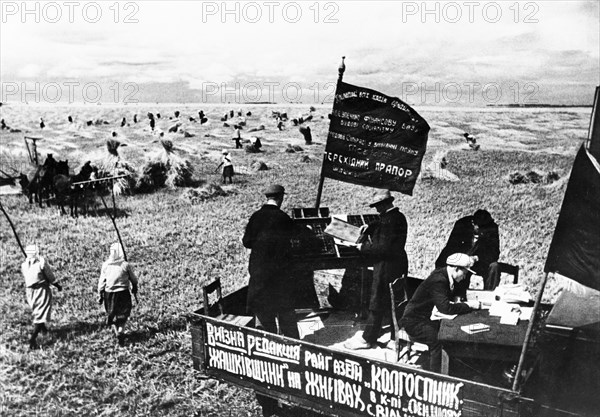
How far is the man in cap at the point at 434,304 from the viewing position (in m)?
4.69

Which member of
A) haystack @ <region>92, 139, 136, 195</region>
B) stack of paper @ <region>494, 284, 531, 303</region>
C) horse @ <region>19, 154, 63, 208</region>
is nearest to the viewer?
stack of paper @ <region>494, 284, 531, 303</region>

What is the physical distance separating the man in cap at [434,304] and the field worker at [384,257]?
630 mm

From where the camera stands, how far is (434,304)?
474 centimetres

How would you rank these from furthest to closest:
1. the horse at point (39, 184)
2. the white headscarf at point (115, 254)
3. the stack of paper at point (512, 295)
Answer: the horse at point (39, 184) → the white headscarf at point (115, 254) → the stack of paper at point (512, 295)

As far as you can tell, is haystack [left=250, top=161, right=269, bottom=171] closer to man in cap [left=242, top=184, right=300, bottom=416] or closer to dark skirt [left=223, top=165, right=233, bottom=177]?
dark skirt [left=223, top=165, right=233, bottom=177]

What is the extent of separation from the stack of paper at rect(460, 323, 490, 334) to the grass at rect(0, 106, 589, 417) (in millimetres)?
2387

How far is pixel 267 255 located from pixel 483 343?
82.7 inches

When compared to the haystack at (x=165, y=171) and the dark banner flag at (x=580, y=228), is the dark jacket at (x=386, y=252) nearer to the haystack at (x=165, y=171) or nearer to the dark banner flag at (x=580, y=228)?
the dark banner flag at (x=580, y=228)

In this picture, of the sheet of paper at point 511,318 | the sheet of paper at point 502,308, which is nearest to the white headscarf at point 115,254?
the sheet of paper at point 502,308

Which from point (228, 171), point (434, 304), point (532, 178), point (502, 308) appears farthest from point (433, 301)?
point (532, 178)

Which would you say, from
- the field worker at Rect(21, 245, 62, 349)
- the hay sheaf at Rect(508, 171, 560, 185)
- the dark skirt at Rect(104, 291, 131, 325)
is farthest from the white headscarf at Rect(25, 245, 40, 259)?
the hay sheaf at Rect(508, 171, 560, 185)

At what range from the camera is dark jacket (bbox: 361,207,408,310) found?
17.8 feet

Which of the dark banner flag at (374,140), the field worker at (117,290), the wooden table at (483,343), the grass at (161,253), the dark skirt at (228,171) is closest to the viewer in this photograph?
the wooden table at (483,343)

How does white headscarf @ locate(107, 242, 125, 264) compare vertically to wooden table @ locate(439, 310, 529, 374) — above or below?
above
